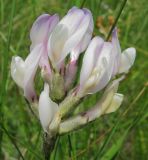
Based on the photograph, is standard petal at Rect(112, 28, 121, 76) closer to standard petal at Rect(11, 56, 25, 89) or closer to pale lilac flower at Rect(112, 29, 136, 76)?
pale lilac flower at Rect(112, 29, 136, 76)

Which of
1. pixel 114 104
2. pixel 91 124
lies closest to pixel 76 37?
pixel 114 104

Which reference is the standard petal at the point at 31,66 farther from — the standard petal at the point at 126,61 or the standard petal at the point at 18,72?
the standard petal at the point at 126,61

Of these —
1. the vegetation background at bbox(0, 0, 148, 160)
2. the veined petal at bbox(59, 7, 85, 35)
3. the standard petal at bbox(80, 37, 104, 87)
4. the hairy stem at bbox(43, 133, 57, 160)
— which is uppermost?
the veined petal at bbox(59, 7, 85, 35)

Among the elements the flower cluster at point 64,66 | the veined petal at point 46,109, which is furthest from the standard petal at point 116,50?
the veined petal at point 46,109

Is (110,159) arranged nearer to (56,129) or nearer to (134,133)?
(56,129)

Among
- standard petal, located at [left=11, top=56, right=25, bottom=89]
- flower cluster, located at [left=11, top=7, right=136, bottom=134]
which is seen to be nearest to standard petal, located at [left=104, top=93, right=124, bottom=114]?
flower cluster, located at [left=11, top=7, right=136, bottom=134]

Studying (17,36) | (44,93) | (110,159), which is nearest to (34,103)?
(44,93)

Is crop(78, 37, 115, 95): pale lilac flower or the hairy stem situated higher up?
crop(78, 37, 115, 95): pale lilac flower
